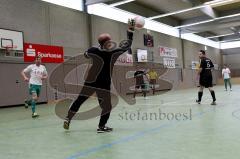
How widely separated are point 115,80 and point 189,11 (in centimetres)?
1011

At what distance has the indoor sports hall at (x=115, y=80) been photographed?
4.70 metres

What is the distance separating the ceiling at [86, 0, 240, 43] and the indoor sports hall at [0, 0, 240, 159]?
90 mm

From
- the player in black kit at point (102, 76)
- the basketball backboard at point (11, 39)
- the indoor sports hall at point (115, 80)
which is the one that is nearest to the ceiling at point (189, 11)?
the indoor sports hall at point (115, 80)

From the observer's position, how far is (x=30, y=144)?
191 inches

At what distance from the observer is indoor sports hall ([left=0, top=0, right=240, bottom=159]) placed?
15.4 feet

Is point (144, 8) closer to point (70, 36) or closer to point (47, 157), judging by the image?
point (70, 36)

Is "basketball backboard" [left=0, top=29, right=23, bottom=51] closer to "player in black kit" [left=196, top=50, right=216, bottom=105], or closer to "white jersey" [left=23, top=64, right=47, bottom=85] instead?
"white jersey" [left=23, top=64, right=47, bottom=85]

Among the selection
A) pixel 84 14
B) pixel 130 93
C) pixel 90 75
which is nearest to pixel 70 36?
pixel 84 14

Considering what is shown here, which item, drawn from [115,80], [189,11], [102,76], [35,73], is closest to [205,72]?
[102,76]

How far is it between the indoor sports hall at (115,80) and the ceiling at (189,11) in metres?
0.09

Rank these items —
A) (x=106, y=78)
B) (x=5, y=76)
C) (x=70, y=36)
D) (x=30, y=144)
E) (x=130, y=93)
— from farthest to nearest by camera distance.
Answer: (x=130, y=93) < (x=70, y=36) < (x=5, y=76) < (x=106, y=78) < (x=30, y=144)

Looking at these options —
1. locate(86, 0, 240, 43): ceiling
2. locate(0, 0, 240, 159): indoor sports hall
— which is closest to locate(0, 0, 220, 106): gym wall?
locate(0, 0, 240, 159): indoor sports hall

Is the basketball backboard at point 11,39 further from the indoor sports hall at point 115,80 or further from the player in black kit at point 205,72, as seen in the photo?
the player in black kit at point 205,72

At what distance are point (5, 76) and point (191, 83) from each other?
22.9m
